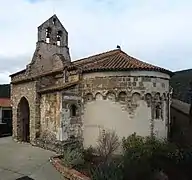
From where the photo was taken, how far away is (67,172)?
12.6m

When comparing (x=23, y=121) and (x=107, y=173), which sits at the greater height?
(x=23, y=121)

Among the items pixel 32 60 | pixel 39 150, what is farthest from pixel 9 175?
pixel 32 60

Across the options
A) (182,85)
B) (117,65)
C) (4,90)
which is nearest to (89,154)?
(117,65)

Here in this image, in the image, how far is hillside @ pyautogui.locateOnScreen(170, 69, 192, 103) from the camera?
3880 centimetres

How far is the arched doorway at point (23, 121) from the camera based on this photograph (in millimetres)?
21000

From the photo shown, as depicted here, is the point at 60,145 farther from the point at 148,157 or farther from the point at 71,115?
the point at 148,157

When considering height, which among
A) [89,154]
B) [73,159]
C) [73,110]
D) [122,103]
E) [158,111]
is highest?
[122,103]

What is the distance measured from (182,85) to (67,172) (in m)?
32.5

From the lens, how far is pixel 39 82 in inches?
744

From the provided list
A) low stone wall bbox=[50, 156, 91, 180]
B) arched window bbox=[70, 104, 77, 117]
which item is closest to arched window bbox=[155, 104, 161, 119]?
arched window bbox=[70, 104, 77, 117]

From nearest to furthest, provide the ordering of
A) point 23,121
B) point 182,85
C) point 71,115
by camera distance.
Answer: point 71,115
point 23,121
point 182,85

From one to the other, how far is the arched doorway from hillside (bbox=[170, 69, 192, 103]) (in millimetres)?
21660

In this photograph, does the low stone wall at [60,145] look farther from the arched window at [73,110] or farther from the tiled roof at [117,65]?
the tiled roof at [117,65]

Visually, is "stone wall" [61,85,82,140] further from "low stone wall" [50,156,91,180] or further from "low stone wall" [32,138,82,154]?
"low stone wall" [50,156,91,180]
